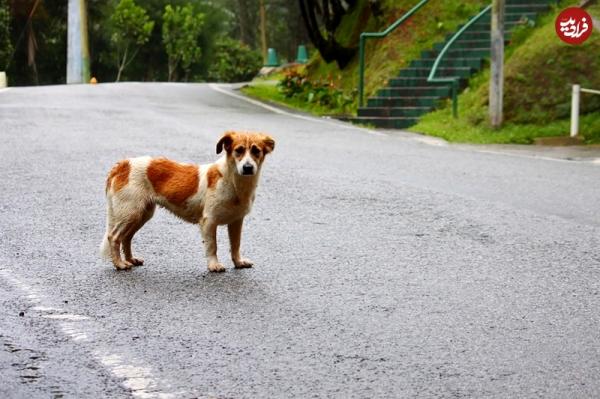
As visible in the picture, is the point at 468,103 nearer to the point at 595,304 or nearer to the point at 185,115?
the point at 185,115

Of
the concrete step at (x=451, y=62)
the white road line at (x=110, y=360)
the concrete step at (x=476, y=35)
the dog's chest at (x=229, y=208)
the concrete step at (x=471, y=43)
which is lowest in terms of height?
the white road line at (x=110, y=360)

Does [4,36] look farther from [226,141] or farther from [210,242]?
[226,141]

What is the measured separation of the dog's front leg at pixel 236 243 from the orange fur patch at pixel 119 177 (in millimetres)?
761

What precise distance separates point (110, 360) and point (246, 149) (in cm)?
202

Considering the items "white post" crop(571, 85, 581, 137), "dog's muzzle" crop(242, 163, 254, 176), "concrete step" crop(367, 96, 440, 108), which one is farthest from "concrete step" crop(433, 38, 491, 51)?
"dog's muzzle" crop(242, 163, 254, 176)

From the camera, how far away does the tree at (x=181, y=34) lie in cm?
6300

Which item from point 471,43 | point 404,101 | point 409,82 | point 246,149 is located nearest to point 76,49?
point 471,43

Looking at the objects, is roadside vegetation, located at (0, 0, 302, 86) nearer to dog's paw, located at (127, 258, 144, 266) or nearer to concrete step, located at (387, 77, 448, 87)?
concrete step, located at (387, 77, 448, 87)

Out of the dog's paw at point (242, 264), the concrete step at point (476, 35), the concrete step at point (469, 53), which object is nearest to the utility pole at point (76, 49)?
the concrete step at point (476, 35)

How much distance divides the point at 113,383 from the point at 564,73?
1486 cm

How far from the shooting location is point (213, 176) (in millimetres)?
7152

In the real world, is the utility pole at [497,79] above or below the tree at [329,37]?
below

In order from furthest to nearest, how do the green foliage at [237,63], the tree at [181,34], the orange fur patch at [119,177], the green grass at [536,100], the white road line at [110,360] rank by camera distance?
1. the green foliage at [237,63]
2. the tree at [181,34]
3. the green grass at [536,100]
4. the orange fur patch at [119,177]
5. the white road line at [110,360]

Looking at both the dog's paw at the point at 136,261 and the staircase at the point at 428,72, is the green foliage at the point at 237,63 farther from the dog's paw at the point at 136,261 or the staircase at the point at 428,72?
the dog's paw at the point at 136,261
